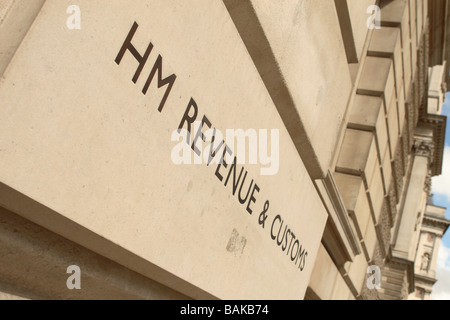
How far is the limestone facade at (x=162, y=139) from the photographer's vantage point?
1495 millimetres

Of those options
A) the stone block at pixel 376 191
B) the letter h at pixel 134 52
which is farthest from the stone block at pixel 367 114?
the letter h at pixel 134 52

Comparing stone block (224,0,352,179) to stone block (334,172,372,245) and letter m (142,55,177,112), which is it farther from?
stone block (334,172,372,245)

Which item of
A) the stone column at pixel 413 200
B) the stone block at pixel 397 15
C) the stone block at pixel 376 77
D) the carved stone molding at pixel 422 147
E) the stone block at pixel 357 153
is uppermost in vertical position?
the carved stone molding at pixel 422 147

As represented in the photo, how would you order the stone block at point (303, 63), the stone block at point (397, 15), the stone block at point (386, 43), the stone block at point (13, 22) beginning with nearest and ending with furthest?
the stone block at point (13, 22) < the stone block at point (303, 63) < the stone block at point (386, 43) < the stone block at point (397, 15)

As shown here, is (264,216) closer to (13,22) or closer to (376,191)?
(13,22)

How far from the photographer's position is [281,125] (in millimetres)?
3395

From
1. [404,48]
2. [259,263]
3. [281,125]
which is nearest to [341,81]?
[281,125]

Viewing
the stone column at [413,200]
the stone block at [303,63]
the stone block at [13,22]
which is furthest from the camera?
the stone column at [413,200]

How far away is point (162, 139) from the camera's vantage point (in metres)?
2.09

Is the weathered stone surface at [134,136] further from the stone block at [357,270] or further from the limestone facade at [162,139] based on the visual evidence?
the stone block at [357,270]

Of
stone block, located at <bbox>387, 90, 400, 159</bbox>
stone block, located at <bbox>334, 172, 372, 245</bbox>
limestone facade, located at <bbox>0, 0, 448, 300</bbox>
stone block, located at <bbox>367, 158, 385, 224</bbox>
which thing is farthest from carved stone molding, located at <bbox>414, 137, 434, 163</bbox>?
limestone facade, located at <bbox>0, 0, 448, 300</bbox>

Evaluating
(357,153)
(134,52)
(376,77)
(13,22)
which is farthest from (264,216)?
(376,77)

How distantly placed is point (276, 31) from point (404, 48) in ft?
20.8

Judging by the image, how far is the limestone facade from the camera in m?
1.50
